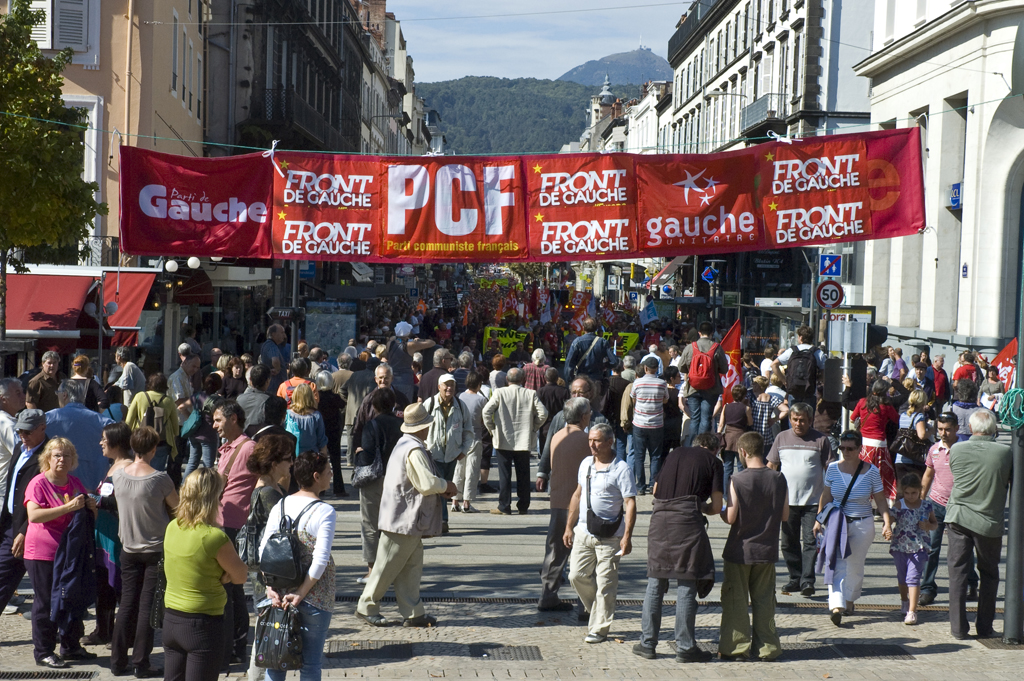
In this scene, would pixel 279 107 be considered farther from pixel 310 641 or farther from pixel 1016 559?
pixel 310 641

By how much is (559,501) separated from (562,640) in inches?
44.1

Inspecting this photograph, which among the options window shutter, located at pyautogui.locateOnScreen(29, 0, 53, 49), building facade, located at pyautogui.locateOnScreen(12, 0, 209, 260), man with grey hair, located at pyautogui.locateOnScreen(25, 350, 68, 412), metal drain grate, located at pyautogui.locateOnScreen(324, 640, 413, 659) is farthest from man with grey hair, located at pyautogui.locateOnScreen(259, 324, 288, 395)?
window shutter, located at pyautogui.locateOnScreen(29, 0, 53, 49)

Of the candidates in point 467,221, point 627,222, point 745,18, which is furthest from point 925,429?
point 745,18

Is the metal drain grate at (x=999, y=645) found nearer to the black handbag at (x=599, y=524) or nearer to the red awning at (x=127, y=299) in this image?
the black handbag at (x=599, y=524)

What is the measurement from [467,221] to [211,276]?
19.1 m

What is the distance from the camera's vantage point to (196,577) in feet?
19.0

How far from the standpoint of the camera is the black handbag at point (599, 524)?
7.96 metres

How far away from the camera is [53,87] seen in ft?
53.9

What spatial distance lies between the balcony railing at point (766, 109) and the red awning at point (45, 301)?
3110 cm

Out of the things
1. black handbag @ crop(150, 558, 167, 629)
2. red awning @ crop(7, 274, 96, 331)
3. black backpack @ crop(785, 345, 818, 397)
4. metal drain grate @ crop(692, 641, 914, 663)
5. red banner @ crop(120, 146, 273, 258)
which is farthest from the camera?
red awning @ crop(7, 274, 96, 331)

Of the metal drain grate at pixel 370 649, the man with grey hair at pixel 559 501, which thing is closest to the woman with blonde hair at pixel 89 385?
the metal drain grate at pixel 370 649

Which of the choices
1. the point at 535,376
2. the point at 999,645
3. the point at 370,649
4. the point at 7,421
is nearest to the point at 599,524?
the point at 370,649

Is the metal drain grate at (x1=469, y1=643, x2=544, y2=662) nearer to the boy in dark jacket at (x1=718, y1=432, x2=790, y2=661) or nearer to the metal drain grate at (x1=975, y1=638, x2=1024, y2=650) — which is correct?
the boy in dark jacket at (x1=718, y1=432, x2=790, y2=661)

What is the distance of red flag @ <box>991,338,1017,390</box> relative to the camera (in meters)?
18.2
